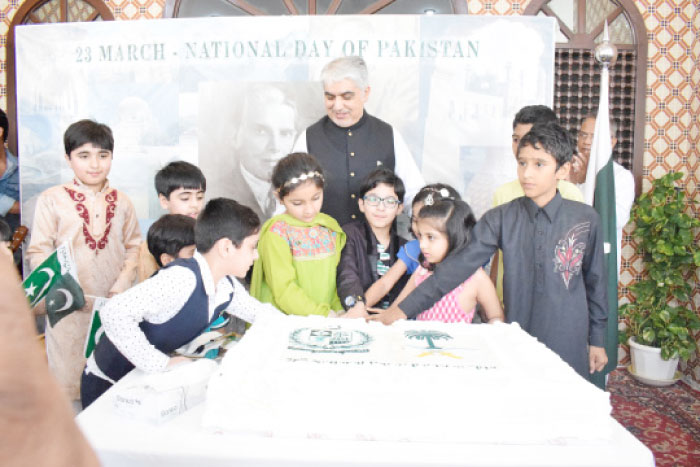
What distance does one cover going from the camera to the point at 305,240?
2406 mm

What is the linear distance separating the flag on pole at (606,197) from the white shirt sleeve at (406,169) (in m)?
0.87

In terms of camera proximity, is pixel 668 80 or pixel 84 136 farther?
pixel 668 80

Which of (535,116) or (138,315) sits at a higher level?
(535,116)

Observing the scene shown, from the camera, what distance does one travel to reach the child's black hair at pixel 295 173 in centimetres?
239

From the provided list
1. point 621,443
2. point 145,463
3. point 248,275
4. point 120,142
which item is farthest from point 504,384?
Answer: point 120,142

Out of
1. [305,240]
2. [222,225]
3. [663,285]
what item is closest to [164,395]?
[222,225]

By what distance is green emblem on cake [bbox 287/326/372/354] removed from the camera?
1337 mm

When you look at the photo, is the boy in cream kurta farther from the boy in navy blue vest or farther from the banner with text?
the boy in navy blue vest

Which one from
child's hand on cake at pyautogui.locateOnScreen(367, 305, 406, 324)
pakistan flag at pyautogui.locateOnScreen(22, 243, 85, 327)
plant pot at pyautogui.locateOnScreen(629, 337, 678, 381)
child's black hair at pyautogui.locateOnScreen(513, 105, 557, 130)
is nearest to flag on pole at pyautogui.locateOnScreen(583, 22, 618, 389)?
child's black hair at pyautogui.locateOnScreen(513, 105, 557, 130)

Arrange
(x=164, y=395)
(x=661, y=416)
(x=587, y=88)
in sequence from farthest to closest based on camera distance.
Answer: (x=587, y=88) < (x=661, y=416) < (x=164, y=395)

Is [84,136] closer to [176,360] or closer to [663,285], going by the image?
[176,360]

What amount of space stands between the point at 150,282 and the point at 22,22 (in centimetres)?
394

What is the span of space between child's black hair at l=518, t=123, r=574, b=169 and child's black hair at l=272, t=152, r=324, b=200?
2.81 ft

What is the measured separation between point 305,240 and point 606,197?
1.55m
